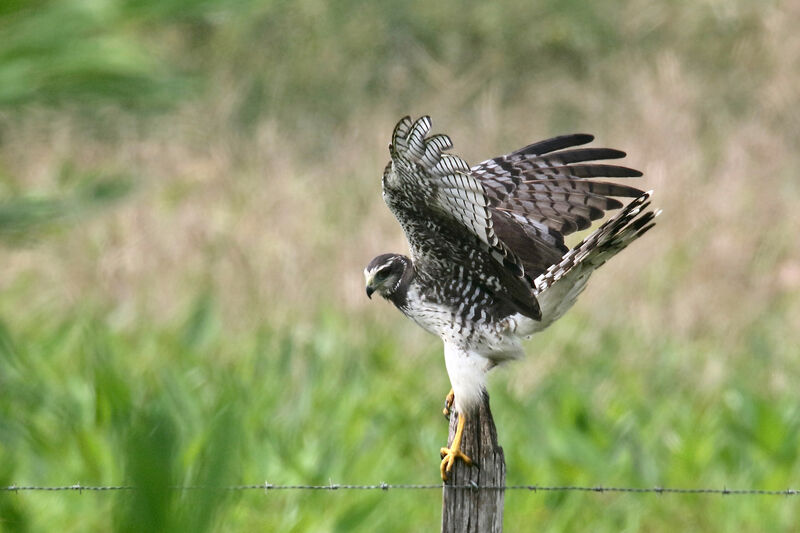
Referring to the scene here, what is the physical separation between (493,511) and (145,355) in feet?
10.9

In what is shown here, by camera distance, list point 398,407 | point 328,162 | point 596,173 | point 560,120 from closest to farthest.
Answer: point 596,173 < point 398,407 < point 328,162 < point 560,120

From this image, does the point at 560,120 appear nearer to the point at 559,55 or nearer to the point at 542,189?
the point at 559,55

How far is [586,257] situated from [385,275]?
2.13 ft

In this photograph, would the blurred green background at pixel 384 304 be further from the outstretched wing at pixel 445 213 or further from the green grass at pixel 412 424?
the outstretched wing at pixel 445 213

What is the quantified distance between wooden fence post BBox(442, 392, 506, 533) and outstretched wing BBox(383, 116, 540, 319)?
58cm

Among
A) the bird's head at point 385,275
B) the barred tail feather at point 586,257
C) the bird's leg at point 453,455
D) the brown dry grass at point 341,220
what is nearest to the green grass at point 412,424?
the brown dry grass at point 341,220

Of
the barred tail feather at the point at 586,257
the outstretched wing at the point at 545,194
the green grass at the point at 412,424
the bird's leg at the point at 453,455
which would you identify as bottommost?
the green grass at the point at 412,424

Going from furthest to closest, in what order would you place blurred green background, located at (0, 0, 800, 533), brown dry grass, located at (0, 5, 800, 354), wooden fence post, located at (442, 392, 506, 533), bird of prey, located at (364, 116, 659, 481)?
brown dry grass, located at (0, 5, 800, 354) → blurred green background, located at (0, 0, 800, 533) → bird of prey, located at (364, 116, 659, 481) → wooden fence post, located at (442, 392, 506, 533)

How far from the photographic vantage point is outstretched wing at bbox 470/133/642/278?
3.28m

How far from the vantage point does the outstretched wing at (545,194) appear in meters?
3.28

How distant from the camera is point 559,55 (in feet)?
32.7

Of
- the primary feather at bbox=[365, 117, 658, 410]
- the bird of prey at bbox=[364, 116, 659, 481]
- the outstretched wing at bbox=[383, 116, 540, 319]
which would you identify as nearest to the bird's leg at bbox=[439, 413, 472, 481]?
the bird of prey at bbox=[364, 116, 659, 481]

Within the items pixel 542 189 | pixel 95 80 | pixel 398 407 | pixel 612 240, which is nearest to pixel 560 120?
pixel 398 407

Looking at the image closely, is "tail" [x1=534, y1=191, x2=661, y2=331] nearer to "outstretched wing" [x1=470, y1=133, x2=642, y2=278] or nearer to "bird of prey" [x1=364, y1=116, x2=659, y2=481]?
"bird of prey" [x1=364, y1=116, x2=659, y2=481]
